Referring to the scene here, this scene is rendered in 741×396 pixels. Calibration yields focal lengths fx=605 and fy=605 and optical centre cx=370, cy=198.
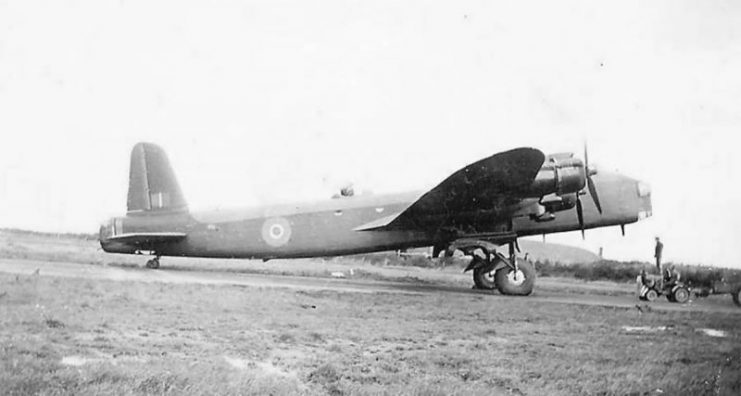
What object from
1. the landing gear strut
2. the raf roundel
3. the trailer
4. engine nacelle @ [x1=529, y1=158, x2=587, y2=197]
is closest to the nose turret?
the trailer

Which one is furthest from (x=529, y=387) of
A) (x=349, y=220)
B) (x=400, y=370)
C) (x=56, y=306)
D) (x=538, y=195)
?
(x=349, y=220)

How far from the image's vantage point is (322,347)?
6.16 m

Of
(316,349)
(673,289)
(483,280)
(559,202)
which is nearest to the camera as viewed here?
(316,349)

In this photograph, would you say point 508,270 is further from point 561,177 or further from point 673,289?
point 673,289

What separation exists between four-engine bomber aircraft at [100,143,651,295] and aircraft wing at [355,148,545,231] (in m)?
0.03

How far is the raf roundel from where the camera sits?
1260 centimetres

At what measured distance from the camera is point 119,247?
12.3m

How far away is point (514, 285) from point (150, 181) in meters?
7.69

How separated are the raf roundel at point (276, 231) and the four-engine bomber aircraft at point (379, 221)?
0.8 inches

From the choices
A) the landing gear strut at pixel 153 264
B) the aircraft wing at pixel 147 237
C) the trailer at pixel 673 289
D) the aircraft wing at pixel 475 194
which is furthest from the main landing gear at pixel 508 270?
the landing gear strut at pixel 153 264

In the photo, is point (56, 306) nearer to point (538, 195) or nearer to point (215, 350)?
point (215, 350)

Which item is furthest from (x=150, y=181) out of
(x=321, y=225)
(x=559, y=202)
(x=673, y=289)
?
(x=673, y=289)

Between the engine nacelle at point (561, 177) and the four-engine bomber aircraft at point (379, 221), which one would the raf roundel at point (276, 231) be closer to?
the four-engine bomber aircraft at point (379, 221)

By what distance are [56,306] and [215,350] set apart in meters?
2.18
